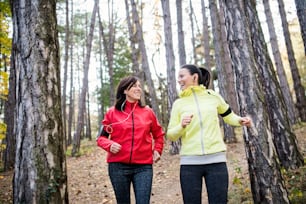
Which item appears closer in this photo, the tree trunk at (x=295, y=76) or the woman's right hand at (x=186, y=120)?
the woman's right hand at (x=186, y=120)

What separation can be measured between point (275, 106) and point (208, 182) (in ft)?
11.1

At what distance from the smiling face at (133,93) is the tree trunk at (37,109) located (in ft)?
2.62

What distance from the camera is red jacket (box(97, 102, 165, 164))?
2.99 meters

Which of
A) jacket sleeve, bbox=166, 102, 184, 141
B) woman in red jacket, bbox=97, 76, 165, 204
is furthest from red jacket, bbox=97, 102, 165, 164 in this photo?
jacket sleeve, bbox=166, 102, 184, 141

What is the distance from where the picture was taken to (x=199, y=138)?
2756mm

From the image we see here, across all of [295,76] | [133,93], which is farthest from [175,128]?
[295,76]

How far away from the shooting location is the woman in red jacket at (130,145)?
9.75 ft

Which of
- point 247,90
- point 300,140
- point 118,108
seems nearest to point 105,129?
point 118,108

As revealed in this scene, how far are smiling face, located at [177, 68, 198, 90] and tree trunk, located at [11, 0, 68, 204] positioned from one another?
1.38 meters

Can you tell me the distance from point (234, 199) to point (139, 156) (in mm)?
2487

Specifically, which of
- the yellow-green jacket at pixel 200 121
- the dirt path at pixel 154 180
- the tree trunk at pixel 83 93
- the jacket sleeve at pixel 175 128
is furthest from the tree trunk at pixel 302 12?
the tree trunk at pixel 83 93

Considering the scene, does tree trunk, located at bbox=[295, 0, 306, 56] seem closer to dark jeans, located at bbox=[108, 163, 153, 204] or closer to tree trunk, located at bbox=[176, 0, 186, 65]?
dark jeans, located at bbox=[108, 163, 153, 204]

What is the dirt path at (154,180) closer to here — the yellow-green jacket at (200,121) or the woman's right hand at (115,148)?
the yellow-green jacket at (200,121)

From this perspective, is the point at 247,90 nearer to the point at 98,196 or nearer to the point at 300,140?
the point at 98,196
